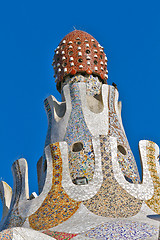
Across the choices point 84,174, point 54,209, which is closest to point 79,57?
point 84,174

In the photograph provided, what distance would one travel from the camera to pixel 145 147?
1113cm

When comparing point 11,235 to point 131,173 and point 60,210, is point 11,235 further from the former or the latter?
point 131,173

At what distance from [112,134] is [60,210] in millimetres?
2720

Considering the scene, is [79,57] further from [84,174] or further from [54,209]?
[54,209]

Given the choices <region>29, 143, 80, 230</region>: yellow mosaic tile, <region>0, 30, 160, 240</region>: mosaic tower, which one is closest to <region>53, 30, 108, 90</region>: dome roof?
<region>0, 30, 160, 240</region>: mosaic tower

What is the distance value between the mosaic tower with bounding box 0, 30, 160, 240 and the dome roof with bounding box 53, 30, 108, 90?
0.09ft

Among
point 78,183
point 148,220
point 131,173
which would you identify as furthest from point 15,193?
point 148,220

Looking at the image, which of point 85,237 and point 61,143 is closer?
point 85,237

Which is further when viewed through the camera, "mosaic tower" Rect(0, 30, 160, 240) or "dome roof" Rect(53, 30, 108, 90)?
"dome roof" Rect(53, 30, 108, 90)

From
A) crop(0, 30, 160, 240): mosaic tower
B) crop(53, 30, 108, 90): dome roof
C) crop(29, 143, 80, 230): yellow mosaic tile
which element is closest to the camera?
crop(0, 30, 160, 240): mosaic tower

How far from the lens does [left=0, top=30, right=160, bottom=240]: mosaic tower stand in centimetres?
912

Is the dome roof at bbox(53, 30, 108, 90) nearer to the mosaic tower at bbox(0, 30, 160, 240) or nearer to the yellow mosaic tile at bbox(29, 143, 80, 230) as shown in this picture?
the mosaic tower at bbox(0, 30, 160, 240)

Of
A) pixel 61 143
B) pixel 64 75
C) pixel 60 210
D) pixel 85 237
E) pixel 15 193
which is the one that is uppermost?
pixel 64 75

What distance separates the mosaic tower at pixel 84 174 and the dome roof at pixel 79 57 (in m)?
0.03
